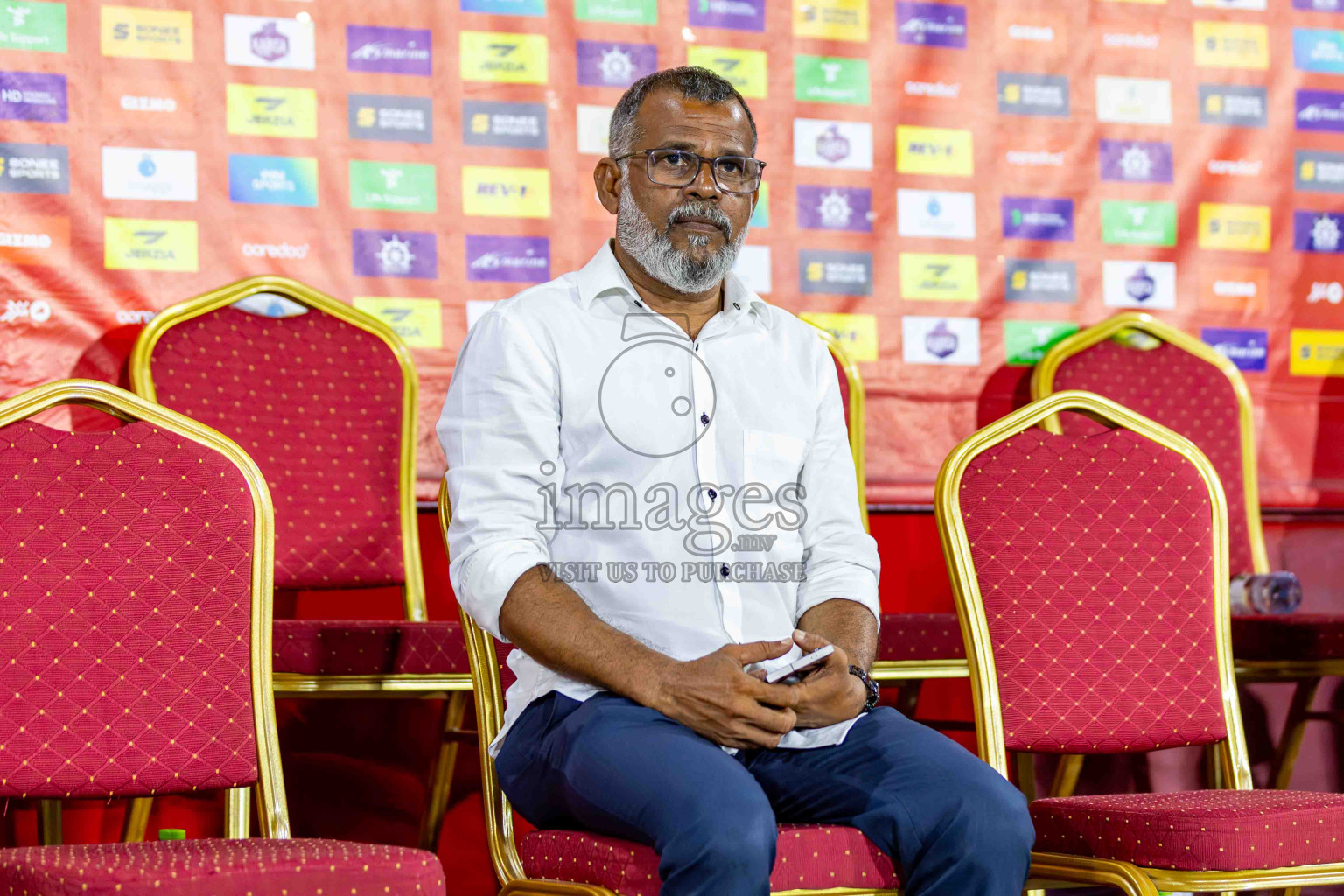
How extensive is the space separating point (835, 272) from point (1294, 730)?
1.63 m

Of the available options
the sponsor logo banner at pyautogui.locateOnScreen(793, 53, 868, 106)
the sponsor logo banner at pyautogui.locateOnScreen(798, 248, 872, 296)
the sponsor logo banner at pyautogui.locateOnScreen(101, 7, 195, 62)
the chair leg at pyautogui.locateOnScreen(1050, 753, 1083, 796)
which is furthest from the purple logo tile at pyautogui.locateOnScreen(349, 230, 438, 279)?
the chair leg at pyautogui.locateOnScreen(1050, 753, 1083, 796)

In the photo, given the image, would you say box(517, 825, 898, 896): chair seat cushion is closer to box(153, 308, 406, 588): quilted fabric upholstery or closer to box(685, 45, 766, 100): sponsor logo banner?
box(153, 308, 406, 588): quilted fabric upholstery

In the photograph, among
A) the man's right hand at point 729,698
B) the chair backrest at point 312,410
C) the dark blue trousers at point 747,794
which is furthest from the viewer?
the chair backrest at point 312,410

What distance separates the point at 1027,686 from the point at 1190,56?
7.99 feet

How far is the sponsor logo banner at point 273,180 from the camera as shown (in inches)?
131

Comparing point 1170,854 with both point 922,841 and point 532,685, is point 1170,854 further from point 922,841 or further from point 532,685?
point 532,685

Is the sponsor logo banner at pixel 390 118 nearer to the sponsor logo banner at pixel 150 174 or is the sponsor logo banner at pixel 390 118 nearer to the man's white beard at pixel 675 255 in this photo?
the sponsor logo banner at pixel 150 174

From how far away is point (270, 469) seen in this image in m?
3.06

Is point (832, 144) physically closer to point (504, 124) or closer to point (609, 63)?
point (609, 63)

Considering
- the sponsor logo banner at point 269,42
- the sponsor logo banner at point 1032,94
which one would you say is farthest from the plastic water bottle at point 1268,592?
the sponsor logo banner at point 269,42

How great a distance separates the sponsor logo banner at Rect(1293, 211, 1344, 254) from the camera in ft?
13.2

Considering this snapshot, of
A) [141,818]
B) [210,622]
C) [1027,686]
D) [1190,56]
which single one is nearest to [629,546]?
[210,622]

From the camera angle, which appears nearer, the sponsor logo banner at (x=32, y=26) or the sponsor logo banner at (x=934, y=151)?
the sponsor logo banner at (x=32, y=26)

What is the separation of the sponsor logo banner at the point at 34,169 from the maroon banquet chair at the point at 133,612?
53.8 inches
